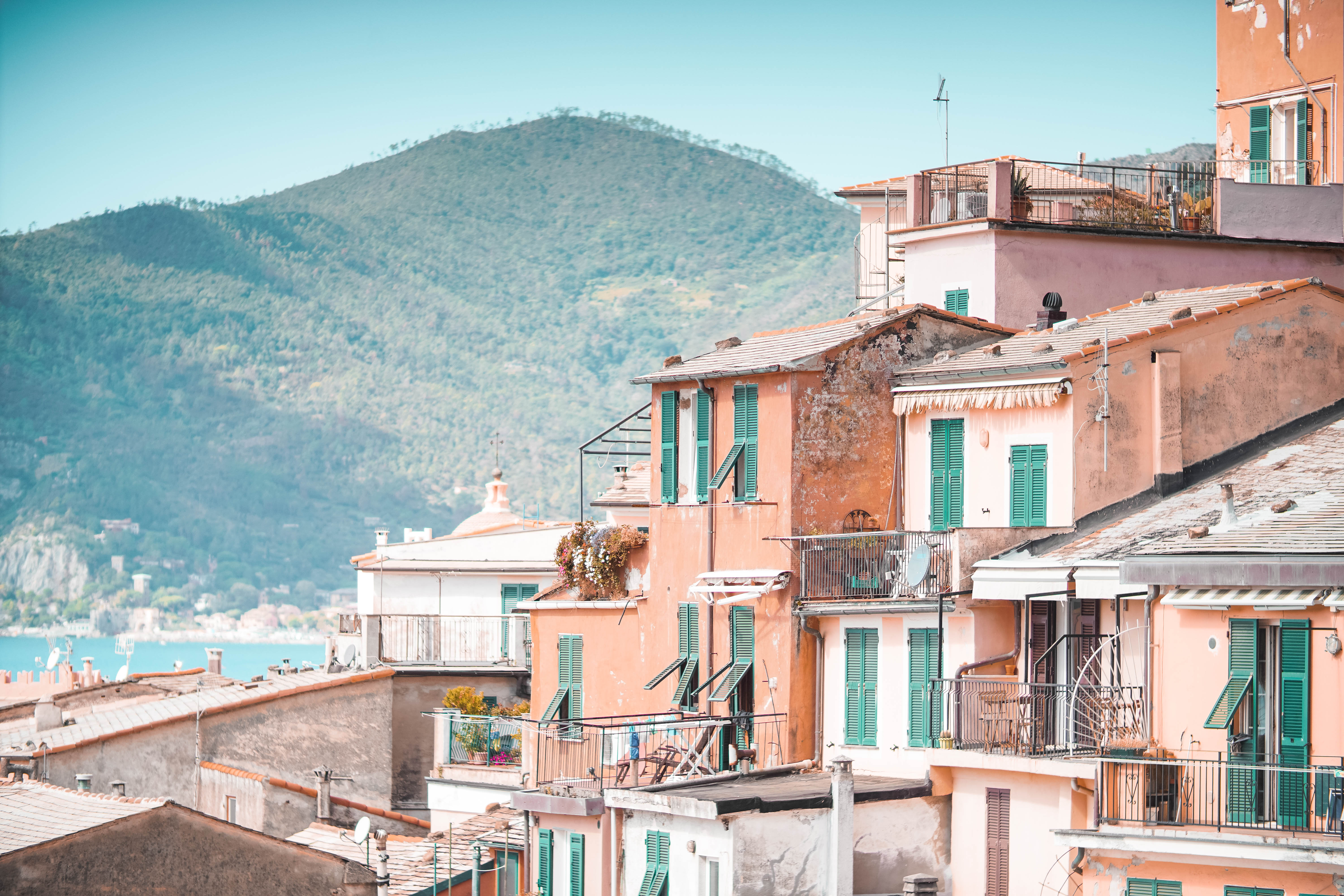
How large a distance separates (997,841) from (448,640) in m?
27.8

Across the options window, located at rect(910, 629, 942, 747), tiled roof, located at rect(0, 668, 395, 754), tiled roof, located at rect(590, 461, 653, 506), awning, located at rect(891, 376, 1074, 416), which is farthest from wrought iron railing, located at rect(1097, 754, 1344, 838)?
tiled roof, located at rect(0, 668, 395, 754)

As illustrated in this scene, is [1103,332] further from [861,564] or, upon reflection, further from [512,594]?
[512,594]

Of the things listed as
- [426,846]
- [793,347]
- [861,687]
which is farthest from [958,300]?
[426,846]

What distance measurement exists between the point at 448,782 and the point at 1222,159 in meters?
22.4

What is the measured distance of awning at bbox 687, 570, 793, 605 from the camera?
1350 inches

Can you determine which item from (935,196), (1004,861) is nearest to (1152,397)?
(1004,861)

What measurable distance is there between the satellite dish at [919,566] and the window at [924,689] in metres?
0.80

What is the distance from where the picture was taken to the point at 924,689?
104 ft

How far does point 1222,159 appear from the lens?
43562 mm

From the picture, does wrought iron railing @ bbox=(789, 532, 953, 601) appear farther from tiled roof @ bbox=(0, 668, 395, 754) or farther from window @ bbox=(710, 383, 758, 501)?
tiled roof @ bbox=(0, 668, 395, 754)

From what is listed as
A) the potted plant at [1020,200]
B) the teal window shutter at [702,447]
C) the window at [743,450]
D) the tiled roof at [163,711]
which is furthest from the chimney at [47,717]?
the potted plant at [1020,200]

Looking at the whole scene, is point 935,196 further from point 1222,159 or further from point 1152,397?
point 1152,397

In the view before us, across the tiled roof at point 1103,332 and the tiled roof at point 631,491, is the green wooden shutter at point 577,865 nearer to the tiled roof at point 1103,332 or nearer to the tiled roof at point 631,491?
the tiled roof at point 1103,332

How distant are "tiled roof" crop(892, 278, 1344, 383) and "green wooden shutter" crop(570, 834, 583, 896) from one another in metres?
9.55
